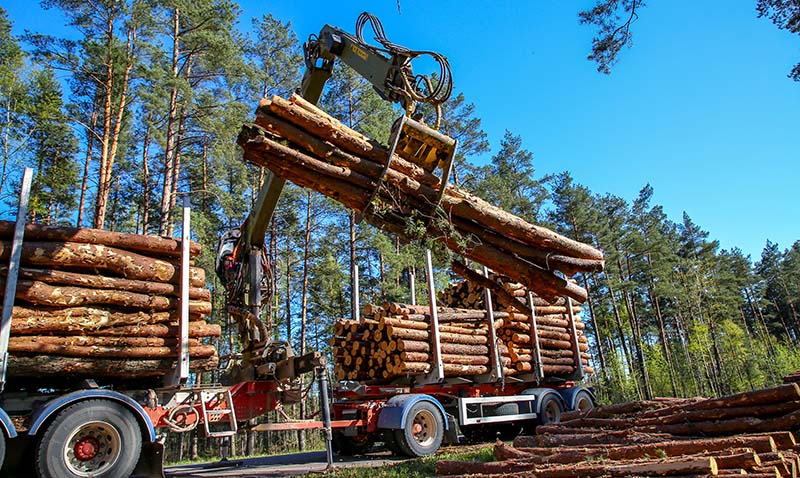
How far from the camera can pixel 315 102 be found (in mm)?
8688

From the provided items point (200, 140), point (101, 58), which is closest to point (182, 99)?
point (200, 140)

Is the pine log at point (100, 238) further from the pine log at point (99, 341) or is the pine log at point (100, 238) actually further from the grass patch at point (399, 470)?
the grass patch at point (399, 470)

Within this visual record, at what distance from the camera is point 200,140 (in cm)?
1900

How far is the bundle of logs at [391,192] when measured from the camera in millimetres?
5676

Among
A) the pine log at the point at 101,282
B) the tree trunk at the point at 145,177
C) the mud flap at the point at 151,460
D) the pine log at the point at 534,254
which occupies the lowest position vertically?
the mud flap at the point at 151,460

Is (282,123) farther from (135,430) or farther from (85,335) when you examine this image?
(135,430)

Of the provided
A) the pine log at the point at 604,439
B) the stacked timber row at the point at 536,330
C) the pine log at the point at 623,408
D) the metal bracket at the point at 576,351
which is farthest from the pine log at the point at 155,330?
the metal bracket at the point at 576,351

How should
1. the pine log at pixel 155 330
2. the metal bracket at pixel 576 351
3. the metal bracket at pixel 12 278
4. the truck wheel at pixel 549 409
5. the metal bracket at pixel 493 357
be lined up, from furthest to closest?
1. the metal bracket at pixel 576 351
2. the truck wheel at pixel 549 409
3. the metal bracket at pixel 493 357
4. the pine log at pixel 155 330
5. the metal bracket at pixel 12 278

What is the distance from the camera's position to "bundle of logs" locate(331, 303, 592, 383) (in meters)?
10.4

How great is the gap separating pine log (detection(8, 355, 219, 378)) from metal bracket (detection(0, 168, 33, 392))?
0.67ft

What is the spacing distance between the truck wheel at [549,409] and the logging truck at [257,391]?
0.06m

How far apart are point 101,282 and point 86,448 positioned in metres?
1.85

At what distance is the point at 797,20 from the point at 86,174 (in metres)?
23.9

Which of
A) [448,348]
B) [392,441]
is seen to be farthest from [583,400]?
[392,441]
